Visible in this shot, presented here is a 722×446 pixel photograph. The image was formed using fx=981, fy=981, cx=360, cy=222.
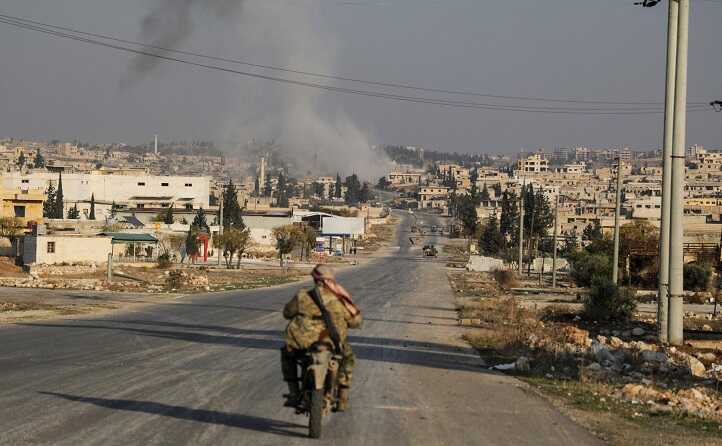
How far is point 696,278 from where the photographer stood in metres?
57.3

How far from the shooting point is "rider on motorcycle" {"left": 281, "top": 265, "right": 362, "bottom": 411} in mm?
9406

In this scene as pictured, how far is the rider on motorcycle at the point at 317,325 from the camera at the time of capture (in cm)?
941

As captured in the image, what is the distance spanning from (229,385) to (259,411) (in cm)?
235

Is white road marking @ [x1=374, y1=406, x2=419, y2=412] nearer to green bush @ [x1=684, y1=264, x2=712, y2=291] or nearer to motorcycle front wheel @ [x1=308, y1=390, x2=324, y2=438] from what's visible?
motorcycle front wheel @ [x1=308, y1=390, x2=324, y2=438]


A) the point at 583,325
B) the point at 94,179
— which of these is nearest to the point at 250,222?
the point at 94,179

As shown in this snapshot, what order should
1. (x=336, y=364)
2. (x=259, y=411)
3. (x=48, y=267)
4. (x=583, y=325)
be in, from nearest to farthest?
(x=336, y=364), (x=259, y=411), (x=583, y=325), (x=48, y=267)

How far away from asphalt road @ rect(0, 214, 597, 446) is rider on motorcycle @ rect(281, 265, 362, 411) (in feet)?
1.70

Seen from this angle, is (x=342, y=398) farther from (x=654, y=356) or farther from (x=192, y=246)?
(x=192, y=246)

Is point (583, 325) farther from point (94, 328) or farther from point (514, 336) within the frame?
point (94, 328)

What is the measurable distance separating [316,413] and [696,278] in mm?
52179

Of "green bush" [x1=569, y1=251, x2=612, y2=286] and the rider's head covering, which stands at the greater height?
the rider's head covering

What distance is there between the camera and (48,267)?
5797 cm

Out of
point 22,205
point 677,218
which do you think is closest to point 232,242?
point 22,205

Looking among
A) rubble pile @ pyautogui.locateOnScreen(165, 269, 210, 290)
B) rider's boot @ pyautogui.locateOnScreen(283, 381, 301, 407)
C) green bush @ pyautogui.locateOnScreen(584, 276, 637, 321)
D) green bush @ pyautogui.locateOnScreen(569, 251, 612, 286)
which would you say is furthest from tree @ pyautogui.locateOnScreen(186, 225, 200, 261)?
rider's boot @ pyautogui.locateOnScreen(283, 381, 301, 407)
